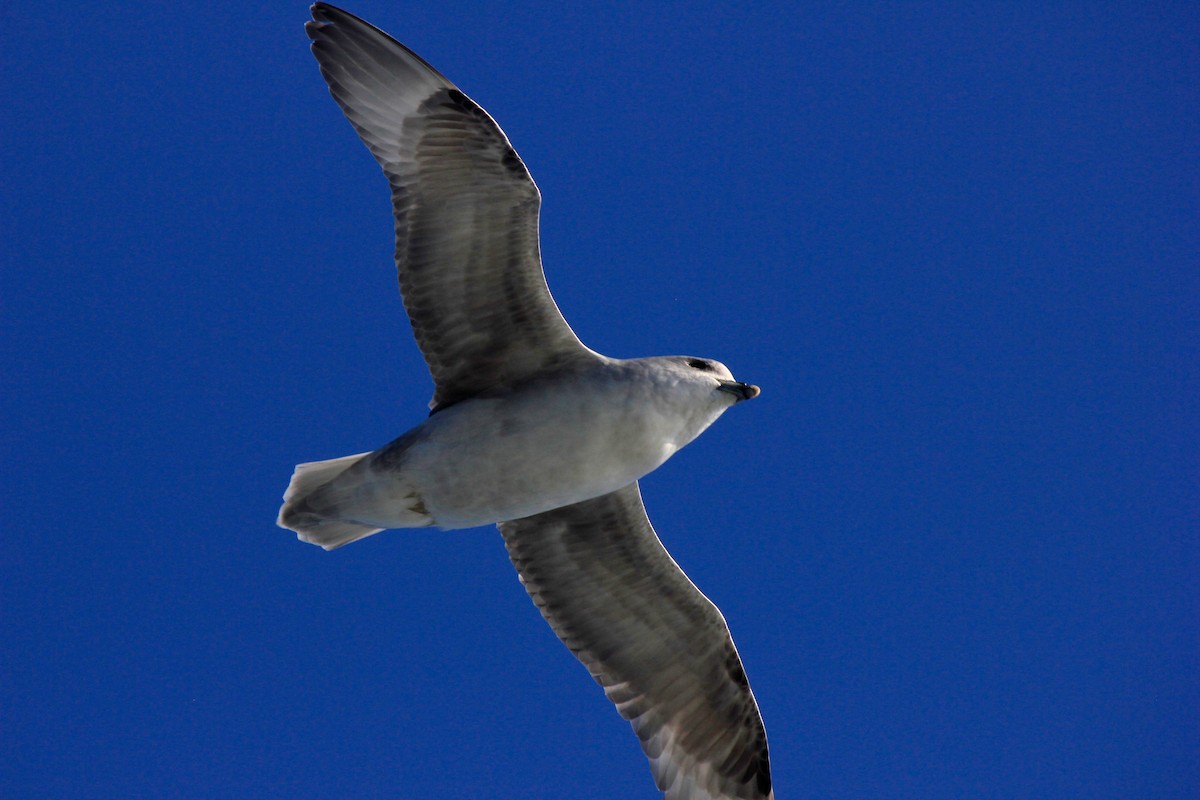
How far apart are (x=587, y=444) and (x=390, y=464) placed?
4.29ft

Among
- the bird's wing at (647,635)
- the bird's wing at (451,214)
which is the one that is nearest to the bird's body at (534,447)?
the bird's wing at (451,214)

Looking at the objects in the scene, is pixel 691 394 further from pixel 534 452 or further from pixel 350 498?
pixel 350 498

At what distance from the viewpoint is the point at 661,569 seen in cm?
809

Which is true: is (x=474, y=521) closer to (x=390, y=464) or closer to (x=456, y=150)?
(x=390, y=464)

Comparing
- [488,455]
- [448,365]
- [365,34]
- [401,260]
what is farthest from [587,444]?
[365,34]

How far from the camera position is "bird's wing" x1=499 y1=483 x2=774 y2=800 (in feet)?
26.6

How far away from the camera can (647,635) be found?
26.8ft

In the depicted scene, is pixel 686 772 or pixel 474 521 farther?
pixel 686 772

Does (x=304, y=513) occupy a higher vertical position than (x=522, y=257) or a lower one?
lower

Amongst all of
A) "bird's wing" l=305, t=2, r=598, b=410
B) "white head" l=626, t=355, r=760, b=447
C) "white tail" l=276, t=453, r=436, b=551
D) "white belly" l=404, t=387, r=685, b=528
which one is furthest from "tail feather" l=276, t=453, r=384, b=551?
"white head" l=626, t=355, r=760, b=447

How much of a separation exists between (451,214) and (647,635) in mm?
3391

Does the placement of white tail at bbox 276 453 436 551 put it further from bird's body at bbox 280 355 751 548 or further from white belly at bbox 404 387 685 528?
white belly at bbox 404 387 685 528

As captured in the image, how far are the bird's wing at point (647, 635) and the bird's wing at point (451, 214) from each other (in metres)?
1.37

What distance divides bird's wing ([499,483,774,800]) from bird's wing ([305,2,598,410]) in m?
1.37
